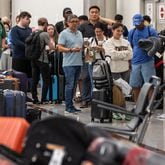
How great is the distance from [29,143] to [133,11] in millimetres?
12188

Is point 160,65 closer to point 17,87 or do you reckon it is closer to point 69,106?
point 69,106

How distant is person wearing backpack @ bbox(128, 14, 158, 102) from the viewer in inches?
350

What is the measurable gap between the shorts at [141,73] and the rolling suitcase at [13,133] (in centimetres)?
617

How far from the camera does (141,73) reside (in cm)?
900

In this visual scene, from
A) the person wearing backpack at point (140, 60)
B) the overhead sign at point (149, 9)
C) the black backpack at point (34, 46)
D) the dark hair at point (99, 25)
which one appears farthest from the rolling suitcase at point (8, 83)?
the overhead sign at point (149, 9)

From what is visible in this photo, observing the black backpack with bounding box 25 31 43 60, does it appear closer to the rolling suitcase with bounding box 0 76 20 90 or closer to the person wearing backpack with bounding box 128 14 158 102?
the person wearing backpack with bounding box 128 14 158 102

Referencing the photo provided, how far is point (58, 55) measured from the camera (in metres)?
10.6

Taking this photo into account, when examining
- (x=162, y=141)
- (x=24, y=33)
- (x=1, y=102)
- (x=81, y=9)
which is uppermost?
(x=81, y=9)

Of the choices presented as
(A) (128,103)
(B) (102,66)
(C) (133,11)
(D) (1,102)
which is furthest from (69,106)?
(C) (133,11)

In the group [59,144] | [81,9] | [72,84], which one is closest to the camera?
[59,144]

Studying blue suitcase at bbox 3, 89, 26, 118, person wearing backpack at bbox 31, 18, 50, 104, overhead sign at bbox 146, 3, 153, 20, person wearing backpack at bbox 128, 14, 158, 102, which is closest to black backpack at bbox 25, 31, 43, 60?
person wearing backpack at bbox 31, 18, 50, 104

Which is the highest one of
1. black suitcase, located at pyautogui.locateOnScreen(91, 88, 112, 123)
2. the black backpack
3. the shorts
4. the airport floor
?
the black backpack

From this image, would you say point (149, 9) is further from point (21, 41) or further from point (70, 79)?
point (70, 79)

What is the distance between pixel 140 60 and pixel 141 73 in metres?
0.23
